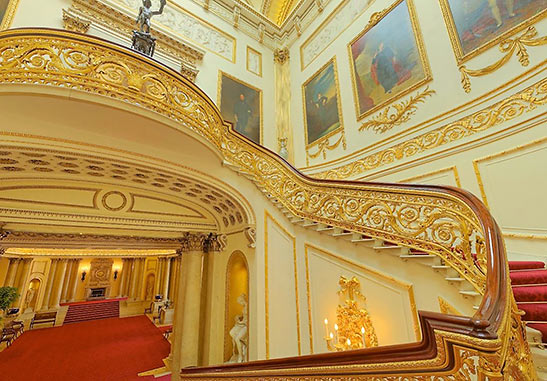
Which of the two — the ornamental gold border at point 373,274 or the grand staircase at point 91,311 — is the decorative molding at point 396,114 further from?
the grand staircase at point 91,311

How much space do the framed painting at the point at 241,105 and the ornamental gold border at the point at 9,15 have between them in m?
4.47

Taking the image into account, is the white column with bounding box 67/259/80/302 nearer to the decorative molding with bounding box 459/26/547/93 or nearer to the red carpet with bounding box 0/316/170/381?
the red carpet with bounding box 0/316/170/381

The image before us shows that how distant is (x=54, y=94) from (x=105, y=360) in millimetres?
7549

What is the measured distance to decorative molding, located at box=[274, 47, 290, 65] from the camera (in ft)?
30.2

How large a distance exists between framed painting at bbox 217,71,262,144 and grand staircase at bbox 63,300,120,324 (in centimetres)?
1359

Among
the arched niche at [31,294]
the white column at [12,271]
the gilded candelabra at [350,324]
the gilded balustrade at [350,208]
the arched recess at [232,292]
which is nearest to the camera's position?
the gilded balustrade at [350,208]

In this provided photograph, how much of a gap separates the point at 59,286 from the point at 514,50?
2078 centimetres

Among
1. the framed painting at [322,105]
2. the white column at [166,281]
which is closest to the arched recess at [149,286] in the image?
the white column at [166,281]

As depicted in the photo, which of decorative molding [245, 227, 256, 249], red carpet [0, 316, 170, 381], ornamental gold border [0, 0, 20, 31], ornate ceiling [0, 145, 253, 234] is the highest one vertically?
ornamental gold border [0, 0, 20, 31]

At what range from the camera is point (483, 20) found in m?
4.14

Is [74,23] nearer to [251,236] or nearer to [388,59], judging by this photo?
[251,236]

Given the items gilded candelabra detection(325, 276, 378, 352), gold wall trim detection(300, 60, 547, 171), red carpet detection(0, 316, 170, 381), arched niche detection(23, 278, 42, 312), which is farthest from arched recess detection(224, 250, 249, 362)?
arched niche detection(23, 278, 42, 312)

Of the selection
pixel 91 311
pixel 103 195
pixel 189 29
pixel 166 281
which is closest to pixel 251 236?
pixel 103 195

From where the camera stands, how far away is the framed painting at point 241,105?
24.3 ft
